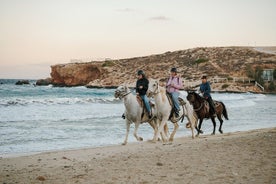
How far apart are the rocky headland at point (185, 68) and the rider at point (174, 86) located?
155 feet

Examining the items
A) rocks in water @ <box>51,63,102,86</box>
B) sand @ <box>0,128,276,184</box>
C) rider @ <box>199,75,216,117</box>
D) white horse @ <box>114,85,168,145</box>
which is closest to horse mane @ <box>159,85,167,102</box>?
white horse @ <box>114,85,168,145</box>

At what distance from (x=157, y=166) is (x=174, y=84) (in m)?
5.87

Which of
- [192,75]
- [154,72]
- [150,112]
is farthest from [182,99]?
[154,72]

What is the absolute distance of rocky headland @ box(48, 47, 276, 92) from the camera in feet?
222

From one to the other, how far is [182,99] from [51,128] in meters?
6.71

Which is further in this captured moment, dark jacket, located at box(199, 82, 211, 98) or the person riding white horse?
dark jacket, located at box(199, 82, 211, 98)

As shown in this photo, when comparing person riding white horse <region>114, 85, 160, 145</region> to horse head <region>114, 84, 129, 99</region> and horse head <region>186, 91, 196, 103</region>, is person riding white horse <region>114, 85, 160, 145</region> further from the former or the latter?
horse head <region>186, 91, 196, 103</region>

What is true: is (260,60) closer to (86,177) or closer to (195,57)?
(195,57)

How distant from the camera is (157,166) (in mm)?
8031

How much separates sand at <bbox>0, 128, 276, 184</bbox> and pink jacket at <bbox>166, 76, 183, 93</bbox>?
11.6ft

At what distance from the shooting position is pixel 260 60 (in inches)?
3132

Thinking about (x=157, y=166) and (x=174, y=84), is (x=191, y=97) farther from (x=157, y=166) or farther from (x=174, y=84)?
(x=157, y=166)

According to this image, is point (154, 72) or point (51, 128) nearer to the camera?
point (51, 128)

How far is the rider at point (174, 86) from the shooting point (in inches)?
534
